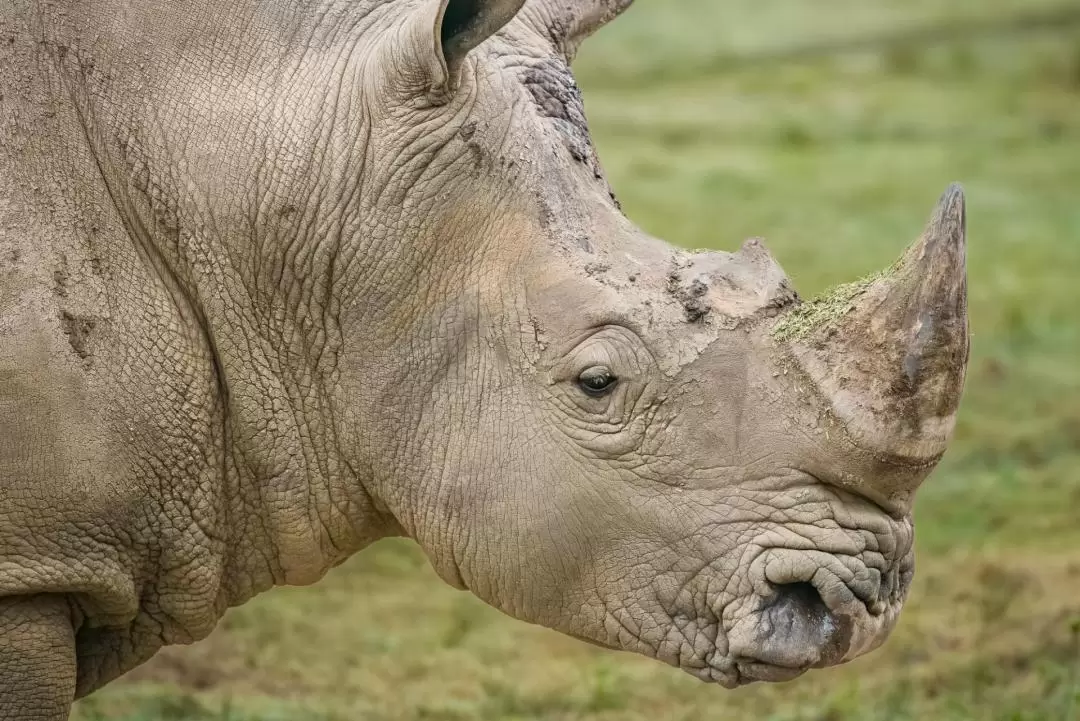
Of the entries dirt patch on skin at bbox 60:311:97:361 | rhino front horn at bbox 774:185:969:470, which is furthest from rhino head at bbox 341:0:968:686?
dirt patch on skin at bbox 60:311:97:361

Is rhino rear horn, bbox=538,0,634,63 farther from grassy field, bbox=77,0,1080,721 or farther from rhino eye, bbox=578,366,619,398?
grassy field, bbox=77,0,1080,721

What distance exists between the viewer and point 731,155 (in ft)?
46.9

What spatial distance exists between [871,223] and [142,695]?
7.38 metres

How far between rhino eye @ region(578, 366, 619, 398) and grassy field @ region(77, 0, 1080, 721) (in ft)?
8.04

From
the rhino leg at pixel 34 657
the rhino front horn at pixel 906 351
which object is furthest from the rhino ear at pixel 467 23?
the rhino leg at pixel 34 657

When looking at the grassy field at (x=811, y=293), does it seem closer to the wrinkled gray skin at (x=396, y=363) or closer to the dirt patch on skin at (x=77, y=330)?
the wrinkled gray skin at (x=396, y=363)

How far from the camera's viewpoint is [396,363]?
4309 millimetres

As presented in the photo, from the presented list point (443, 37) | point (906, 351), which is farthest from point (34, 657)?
point (906, 351)

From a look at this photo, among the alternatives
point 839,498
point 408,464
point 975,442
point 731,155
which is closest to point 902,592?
point 839,498

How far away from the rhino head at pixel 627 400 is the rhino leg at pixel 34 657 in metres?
0.87

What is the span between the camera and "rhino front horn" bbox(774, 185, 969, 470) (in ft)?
12.5

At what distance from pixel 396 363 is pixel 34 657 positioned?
1.12m

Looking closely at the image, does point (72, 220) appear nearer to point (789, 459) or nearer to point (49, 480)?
point (49, 480)

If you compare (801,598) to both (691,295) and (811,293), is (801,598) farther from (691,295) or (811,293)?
(811,293)
